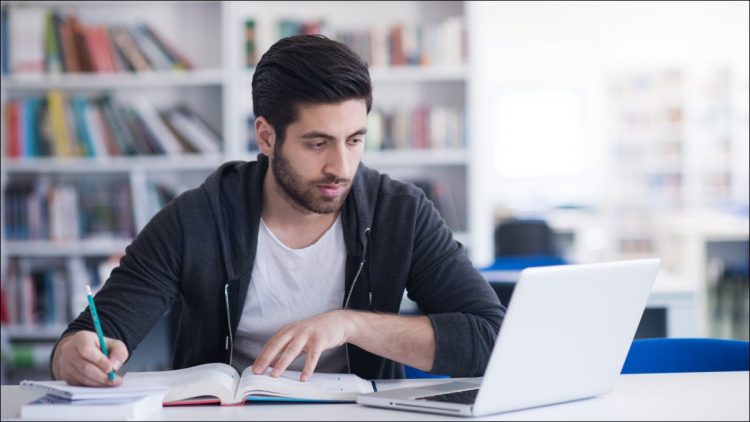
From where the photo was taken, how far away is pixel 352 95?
5.57ft

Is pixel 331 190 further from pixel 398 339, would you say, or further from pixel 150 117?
pixel 150 117

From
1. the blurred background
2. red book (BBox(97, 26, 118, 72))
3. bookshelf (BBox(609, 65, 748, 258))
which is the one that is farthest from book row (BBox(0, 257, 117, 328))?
bookshelf (BBox(609, 65, 748, 258))

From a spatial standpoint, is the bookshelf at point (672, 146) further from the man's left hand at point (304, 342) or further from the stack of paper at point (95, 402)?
the stack of paper at point (95, 402)

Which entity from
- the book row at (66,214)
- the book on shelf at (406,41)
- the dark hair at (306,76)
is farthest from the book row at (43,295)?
the dark hair at (306,76)

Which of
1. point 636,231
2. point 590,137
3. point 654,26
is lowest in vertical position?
point 636,231

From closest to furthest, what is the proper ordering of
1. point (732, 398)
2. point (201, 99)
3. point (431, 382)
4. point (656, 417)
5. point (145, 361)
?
point (656, 417) → point (732, 398) → point (431, 382) → point (145, 361) → point (201, 99)

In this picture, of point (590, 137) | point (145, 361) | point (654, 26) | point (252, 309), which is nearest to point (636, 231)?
point (590, 137)

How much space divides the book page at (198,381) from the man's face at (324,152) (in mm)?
369

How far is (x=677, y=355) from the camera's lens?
175cm

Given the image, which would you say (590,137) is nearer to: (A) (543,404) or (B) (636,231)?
(B) (636,231)

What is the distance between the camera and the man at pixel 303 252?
5.52 ft

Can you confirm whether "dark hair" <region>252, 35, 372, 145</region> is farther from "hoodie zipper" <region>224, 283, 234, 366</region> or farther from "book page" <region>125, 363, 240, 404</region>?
"book page" <region>125, 363, 240, 404</region>

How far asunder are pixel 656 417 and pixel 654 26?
904 centimetres

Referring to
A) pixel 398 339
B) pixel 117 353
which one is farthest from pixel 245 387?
pixel 398 339
